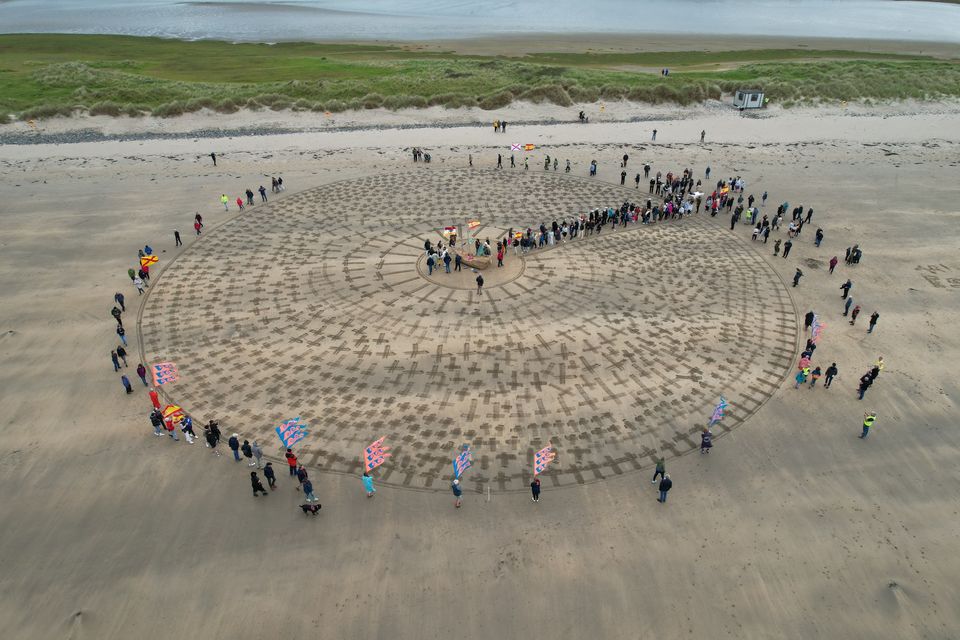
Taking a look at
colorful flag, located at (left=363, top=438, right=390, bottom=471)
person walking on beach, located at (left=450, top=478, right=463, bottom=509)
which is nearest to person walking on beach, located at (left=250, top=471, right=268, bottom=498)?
colorful flag, located at (left=363, top=438, right=390, bottom=471)

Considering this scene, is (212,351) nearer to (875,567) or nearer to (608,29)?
(875,567)

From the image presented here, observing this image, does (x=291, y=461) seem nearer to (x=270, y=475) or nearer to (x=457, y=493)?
(x=270, y=475)

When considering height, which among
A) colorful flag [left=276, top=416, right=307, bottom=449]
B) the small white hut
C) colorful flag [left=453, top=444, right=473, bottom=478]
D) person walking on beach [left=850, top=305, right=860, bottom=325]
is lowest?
colorful flag [left=453, top=444, right=473, bottom=478]

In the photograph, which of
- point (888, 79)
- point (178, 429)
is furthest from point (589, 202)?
point (888, 79)

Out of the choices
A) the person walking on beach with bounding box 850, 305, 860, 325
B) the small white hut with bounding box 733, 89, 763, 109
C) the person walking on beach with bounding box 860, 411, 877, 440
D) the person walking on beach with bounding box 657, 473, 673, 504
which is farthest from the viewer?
the small white hut with bounding box 733, 89, 763, 109

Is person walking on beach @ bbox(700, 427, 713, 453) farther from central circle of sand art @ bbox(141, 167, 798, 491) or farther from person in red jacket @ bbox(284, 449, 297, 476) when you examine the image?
person in red jacket @ bbox(284, 449, 297, 476)

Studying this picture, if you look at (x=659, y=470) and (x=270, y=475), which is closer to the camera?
(x=270, y=475)

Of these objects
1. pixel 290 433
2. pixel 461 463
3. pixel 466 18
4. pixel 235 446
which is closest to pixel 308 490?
pixel 290 433
